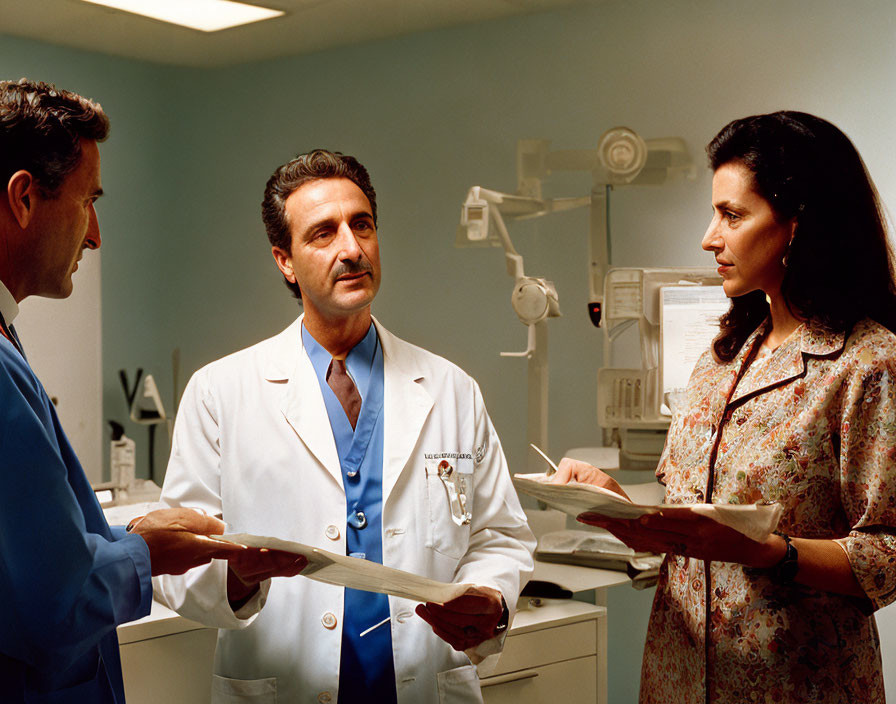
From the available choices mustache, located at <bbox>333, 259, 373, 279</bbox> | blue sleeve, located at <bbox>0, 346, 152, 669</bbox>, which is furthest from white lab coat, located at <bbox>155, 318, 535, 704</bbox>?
blue sleeve, located at <bbox>0, 346, 152, 669</bbox>

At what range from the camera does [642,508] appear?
120 centimetres

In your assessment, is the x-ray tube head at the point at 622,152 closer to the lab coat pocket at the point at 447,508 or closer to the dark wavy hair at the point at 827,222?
the dark wavy hair at the point at 827,222

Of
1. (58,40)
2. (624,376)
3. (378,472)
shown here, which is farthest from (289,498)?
(58,40)

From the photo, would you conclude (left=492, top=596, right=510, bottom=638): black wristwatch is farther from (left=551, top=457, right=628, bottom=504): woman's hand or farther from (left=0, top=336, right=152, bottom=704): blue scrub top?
(left=0, top=336, right=152, bottom=704): blue scrub top

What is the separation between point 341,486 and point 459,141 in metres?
2.94

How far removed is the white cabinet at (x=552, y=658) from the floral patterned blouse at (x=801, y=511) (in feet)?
2.20

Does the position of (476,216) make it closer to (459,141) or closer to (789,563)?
(459,141)

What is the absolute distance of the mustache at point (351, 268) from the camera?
162cm

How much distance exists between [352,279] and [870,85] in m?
2.43

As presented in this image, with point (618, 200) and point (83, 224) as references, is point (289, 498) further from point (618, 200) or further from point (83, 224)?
point (618, 200)

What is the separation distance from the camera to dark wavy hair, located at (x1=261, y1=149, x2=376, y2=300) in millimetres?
1688

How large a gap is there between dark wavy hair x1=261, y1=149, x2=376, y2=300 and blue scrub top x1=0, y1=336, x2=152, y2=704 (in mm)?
723

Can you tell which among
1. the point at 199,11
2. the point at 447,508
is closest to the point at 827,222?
the point at 447,508

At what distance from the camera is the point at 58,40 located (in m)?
4.39
